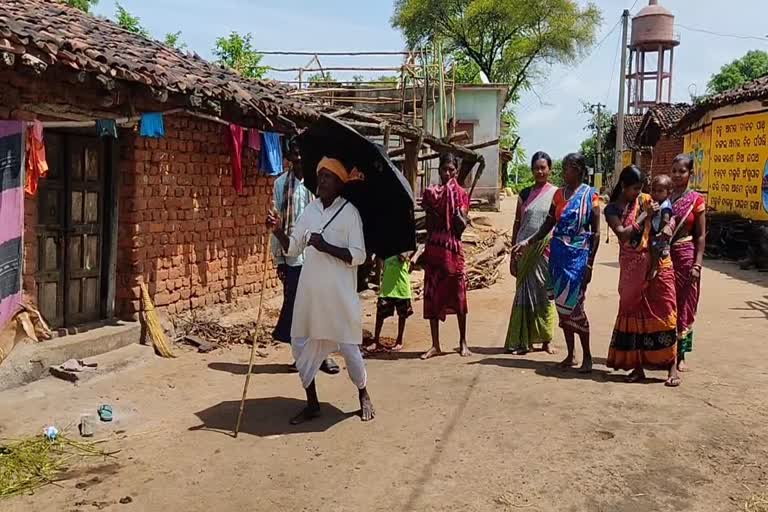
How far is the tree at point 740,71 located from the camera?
4153 cm

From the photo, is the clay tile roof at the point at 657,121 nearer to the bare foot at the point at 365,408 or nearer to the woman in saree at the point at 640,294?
the woman in saree at the point at 640,294

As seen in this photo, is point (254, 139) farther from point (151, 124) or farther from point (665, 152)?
point (665, 152)

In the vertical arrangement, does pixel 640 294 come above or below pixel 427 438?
above

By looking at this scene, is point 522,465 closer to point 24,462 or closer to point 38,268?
point 24,462

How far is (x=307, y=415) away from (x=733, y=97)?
543 inches

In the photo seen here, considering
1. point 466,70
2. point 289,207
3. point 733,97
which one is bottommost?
point 289,207

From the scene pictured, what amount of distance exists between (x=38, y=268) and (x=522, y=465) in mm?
4211

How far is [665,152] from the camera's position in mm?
24750

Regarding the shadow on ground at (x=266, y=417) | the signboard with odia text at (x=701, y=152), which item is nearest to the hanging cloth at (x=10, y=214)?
the shadow on ground at (x=266, y=417)

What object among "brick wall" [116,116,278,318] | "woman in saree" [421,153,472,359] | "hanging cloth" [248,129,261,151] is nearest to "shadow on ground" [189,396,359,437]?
"woman in saree" [421,153,472,359]

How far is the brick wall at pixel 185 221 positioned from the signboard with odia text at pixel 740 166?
35.7ft

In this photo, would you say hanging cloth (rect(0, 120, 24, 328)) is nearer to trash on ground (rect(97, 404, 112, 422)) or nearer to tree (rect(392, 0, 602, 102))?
trash on ground (rect(97, 404, 112, 422))

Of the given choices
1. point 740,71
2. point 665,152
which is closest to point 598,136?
point 740,71

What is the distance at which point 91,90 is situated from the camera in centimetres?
590
